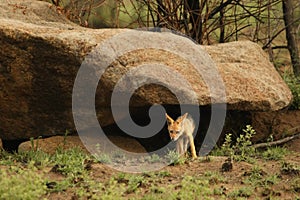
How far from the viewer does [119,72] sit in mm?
7129

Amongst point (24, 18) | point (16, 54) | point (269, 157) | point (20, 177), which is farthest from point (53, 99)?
point (269, 157)

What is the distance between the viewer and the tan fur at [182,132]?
7.17 m

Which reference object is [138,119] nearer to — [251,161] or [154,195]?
[251,161]

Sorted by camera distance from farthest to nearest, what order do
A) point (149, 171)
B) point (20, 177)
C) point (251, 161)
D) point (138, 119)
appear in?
point (138, 119) → point (251, 161) → point (149, 171) → point (20, 177)

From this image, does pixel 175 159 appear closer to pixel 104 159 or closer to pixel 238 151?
pixel 104 159

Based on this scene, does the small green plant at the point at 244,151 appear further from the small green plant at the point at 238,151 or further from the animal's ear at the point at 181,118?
the animal's ear at the point at 181,118

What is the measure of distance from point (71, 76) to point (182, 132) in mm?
1449

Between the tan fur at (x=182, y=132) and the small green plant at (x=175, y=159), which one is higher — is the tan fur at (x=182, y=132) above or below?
above

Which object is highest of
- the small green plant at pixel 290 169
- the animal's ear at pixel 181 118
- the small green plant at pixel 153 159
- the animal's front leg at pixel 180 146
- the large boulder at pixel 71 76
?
the large boulder at pixel 71 76

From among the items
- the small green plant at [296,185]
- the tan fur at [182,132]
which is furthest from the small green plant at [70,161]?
the small green plant at [296,185]

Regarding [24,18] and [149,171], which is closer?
[149,171]

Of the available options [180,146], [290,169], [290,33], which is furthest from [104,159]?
[290,33]

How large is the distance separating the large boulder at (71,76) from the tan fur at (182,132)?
0.24 m

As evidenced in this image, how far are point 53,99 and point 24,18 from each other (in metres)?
1.50
